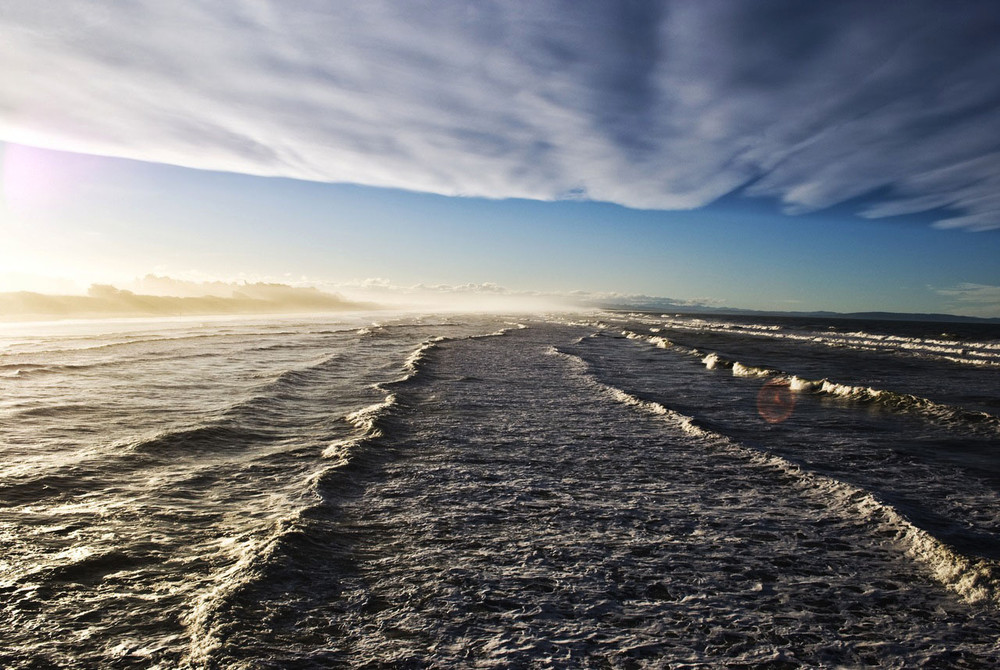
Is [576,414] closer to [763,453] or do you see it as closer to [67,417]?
[763,453]

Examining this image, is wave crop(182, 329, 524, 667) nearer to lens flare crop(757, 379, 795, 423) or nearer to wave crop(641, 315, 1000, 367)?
lens flare crop(757, 379, 795, 423)

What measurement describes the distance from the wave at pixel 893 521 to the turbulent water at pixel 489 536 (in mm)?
42

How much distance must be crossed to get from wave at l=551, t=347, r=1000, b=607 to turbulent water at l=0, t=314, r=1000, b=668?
4 centimetres

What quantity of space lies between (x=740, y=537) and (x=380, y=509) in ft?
15.7

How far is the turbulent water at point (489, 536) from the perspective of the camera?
15.3 ft

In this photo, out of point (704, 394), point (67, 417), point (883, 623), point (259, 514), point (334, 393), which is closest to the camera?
point (883, 623)

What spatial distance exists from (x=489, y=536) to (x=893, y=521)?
5.48 metres

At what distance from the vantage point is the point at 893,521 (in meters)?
7.47

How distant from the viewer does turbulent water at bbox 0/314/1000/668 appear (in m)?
4.65

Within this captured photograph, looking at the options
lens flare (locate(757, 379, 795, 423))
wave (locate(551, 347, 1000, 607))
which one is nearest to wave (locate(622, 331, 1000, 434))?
lens flare (locate(757, 379, 795, 423))

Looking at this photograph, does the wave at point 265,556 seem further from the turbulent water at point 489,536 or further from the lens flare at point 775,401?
the lens flare at point 775,401

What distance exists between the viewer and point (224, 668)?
4188 mm

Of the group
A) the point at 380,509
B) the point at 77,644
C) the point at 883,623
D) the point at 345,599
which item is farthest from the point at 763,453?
Result: the point at 77,644

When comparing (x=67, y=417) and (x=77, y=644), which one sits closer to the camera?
(x=77, y=644)
